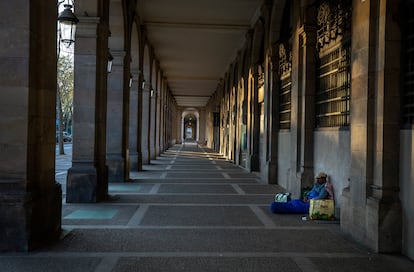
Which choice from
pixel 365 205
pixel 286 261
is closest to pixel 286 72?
pixel 365 205

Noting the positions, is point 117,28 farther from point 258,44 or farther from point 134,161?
point 258,44

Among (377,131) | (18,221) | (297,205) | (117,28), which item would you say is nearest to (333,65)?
(297,205)

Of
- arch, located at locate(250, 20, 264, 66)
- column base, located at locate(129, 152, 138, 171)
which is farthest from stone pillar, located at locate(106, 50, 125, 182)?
arch, located at locate(250, 20, 264, 66)

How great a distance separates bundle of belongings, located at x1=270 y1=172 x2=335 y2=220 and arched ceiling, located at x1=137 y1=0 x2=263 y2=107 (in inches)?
319

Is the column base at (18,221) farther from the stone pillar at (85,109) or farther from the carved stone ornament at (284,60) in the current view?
the carved stone ornament at (284,60)

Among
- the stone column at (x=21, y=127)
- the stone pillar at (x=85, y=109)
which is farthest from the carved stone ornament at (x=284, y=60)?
the stone column at (x=21, y=127)

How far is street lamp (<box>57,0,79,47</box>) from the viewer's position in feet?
24.2

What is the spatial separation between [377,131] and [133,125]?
11633mm

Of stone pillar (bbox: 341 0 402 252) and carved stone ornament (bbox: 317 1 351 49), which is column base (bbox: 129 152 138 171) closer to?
carved stone ornament (bbox: 317 1 351 49)

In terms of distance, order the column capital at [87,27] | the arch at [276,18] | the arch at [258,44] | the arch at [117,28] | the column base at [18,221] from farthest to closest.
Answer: the arch at [258,44] < the arch at [276,18] < the arch at [117,28] < the column capital at [87,27] < the column base at [18,221]

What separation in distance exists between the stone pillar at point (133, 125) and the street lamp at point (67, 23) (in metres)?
8.46

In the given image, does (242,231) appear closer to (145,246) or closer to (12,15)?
(145,246)

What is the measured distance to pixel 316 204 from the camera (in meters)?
7.34

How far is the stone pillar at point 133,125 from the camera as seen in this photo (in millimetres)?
15859
